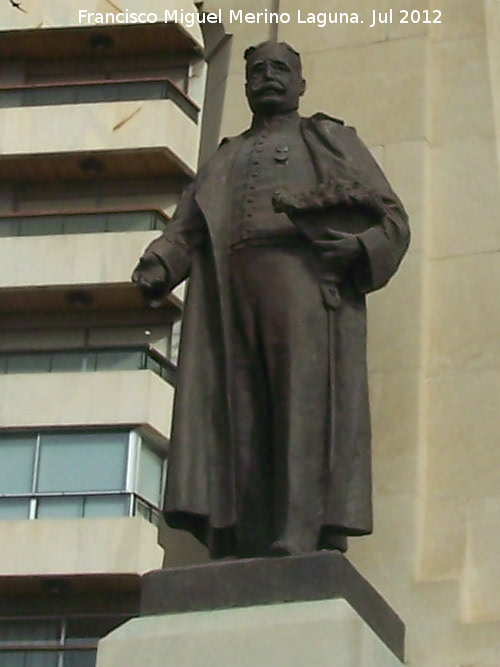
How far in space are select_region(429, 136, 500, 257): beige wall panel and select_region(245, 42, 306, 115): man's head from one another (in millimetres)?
1083

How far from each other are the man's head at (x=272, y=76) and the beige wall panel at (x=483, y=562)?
6.43 ft

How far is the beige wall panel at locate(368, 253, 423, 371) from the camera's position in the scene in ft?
29.1

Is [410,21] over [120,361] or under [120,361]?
under

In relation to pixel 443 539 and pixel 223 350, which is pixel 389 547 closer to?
pixel 443 539

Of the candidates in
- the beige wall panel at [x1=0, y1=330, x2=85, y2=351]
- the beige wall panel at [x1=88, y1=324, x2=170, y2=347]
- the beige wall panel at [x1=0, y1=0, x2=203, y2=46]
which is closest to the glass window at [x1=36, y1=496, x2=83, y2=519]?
the beige wall panel at [x1=0, y1=330, x2=85, y2=351]

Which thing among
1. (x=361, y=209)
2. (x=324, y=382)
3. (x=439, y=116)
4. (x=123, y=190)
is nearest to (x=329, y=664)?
(x=324, y=382)

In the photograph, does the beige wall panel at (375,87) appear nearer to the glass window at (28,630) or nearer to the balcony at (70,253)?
the balcony at (70,253)

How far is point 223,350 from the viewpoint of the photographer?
8.23m

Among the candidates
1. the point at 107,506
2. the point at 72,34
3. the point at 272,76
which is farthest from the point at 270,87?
the point at 72,34

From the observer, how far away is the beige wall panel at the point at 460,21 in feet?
32.2

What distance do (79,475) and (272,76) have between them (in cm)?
2174

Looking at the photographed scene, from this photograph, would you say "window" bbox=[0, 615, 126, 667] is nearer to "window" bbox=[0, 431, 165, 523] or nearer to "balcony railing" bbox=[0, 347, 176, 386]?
"window" bbox=[0, 431, 165, 523]

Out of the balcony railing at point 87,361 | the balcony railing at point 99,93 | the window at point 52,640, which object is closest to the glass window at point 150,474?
the balcony railing at point 87,361

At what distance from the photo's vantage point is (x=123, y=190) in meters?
32.2
